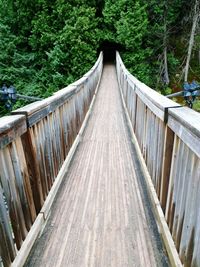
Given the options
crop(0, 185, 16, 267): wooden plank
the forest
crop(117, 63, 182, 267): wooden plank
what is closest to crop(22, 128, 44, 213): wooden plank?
crop(0, 185, 16, 267): wooden plank

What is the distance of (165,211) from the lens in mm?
2309

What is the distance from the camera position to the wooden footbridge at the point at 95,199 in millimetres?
1700

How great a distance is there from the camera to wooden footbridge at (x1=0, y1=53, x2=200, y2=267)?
5.58ft

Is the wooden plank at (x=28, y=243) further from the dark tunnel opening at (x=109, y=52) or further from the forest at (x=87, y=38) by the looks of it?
the dark tunnel opening at (x=109, y=52)

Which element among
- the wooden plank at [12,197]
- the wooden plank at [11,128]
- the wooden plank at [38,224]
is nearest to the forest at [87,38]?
the wooden plank at [38,224]

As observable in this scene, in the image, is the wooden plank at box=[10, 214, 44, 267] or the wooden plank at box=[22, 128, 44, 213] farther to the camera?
the wooden plank at box=[22, 128, 44, 213]

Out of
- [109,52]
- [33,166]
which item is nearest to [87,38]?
[109,52]

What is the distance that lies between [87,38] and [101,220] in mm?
17475

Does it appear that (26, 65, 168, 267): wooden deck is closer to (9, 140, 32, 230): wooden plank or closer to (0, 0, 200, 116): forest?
(9, 140, 32, 230): wooden plank

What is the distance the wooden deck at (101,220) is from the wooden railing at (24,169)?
0.26 meters

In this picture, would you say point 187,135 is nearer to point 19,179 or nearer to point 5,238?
point 19,179

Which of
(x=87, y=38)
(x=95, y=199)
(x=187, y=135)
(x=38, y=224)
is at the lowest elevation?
(x=95, y=199)

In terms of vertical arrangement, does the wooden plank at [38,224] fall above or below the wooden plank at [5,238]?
below

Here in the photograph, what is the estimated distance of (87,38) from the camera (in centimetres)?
1798
